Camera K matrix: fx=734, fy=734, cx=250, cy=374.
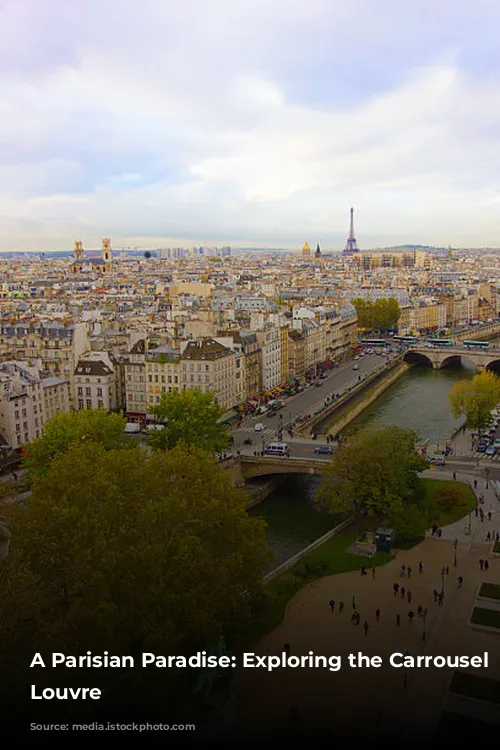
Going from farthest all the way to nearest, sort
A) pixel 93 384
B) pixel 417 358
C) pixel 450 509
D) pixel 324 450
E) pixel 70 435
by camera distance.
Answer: pixel 417 358
pixel 93 384
pixel 324 450
pixel 70 435
pixel 450 509

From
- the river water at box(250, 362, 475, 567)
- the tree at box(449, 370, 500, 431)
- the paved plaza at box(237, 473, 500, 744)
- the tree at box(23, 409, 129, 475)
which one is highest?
the tree at box(23, 409, 129, 475)

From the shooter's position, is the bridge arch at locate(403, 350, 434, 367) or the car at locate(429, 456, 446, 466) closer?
the car at locate(429, 456, 446, 466)

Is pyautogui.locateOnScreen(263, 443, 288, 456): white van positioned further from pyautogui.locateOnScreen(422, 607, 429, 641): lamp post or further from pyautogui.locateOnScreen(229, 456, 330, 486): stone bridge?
pyautogui.locateOnScreen(422, 607, 429, 641): lamp post

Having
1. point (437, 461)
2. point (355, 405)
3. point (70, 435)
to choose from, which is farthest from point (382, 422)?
point (70, 435)

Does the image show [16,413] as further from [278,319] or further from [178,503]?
[278,319]

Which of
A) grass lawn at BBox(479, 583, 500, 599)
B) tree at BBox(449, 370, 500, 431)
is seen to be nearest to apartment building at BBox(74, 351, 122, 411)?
tree at BBox(449, 370, 500, 431)

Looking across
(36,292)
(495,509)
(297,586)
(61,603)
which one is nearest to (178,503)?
(61,603)

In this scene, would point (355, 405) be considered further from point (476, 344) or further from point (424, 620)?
point (476, 344)
